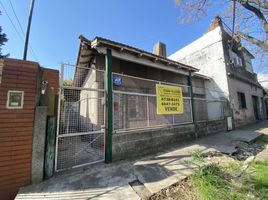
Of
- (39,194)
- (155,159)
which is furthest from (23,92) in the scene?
(155,159)

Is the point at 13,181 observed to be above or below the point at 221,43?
below

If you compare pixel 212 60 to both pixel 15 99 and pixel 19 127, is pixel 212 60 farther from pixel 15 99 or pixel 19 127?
pixel 19 127

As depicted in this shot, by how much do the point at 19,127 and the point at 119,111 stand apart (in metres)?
3.36

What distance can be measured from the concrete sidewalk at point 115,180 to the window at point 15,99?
171cm

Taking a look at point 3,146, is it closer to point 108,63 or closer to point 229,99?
point 108,63

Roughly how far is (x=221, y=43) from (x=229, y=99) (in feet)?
13.9

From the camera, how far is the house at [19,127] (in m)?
2.98

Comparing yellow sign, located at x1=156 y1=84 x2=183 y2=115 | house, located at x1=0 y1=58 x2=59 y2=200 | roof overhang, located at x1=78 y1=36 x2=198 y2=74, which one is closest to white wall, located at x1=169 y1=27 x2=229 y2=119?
yellow sign, located at x1=156 y1=84 x2=183 y2=115

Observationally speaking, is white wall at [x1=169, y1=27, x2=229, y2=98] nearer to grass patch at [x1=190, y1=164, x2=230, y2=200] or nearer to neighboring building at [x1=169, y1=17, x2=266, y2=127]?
neighboring building at [x1=169, y1=17, x2=266, y2=127]

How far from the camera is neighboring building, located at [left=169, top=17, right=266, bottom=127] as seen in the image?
11.0 m

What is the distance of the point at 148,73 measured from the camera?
27.8 ft

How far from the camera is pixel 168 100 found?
6.58 m

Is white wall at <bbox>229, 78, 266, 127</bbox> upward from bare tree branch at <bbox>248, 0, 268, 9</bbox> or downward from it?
downward

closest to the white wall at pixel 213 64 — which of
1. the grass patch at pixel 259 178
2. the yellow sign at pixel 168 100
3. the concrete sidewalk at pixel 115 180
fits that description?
the yellow sign at pixel 168 100
